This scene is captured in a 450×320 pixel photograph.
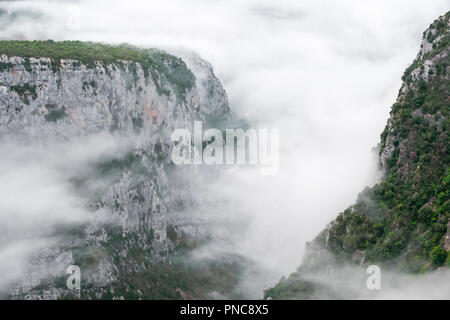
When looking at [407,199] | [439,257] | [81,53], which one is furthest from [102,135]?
[439,257]

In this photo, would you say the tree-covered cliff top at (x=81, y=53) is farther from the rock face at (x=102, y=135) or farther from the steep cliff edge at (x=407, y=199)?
the steep cliff edge at (x=407, y=199)

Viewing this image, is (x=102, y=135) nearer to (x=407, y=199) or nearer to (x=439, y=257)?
(x=407, y=199)

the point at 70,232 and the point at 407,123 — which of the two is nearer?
the point at 407,123

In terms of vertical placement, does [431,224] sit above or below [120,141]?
below
